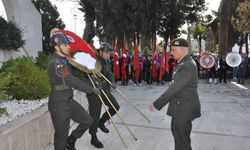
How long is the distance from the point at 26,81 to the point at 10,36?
5365 mm

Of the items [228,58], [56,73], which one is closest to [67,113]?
[56,73]

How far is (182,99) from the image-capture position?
463 centimetres

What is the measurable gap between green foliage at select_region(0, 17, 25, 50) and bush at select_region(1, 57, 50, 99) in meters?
4.85

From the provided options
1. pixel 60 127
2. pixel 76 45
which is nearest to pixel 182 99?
pixel 60 127

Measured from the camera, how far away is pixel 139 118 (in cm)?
891

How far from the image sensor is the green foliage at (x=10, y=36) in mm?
11633

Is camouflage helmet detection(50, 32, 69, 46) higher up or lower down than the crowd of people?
higher up

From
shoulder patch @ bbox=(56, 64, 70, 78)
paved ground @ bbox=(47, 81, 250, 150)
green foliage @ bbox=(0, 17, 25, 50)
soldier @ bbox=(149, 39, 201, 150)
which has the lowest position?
paved ground @ bbox=(47, 81, 250, 150)

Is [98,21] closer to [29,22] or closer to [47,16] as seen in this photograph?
[47,16]

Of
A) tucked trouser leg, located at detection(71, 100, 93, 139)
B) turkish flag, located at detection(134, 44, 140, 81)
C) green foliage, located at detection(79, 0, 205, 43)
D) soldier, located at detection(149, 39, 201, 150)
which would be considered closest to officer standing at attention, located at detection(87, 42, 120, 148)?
tucked trouser leg, located at detection(71, 100, 93, 139)

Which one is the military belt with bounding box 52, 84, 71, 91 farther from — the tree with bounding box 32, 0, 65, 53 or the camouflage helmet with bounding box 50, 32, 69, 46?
the tree with bounding box 32, 0, 65, 53

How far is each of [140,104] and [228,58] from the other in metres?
9.72

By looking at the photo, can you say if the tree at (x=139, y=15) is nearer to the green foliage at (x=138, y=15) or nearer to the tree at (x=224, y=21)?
the green foliage at (x=138, y=15)

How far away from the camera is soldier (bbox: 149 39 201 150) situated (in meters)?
4.55
